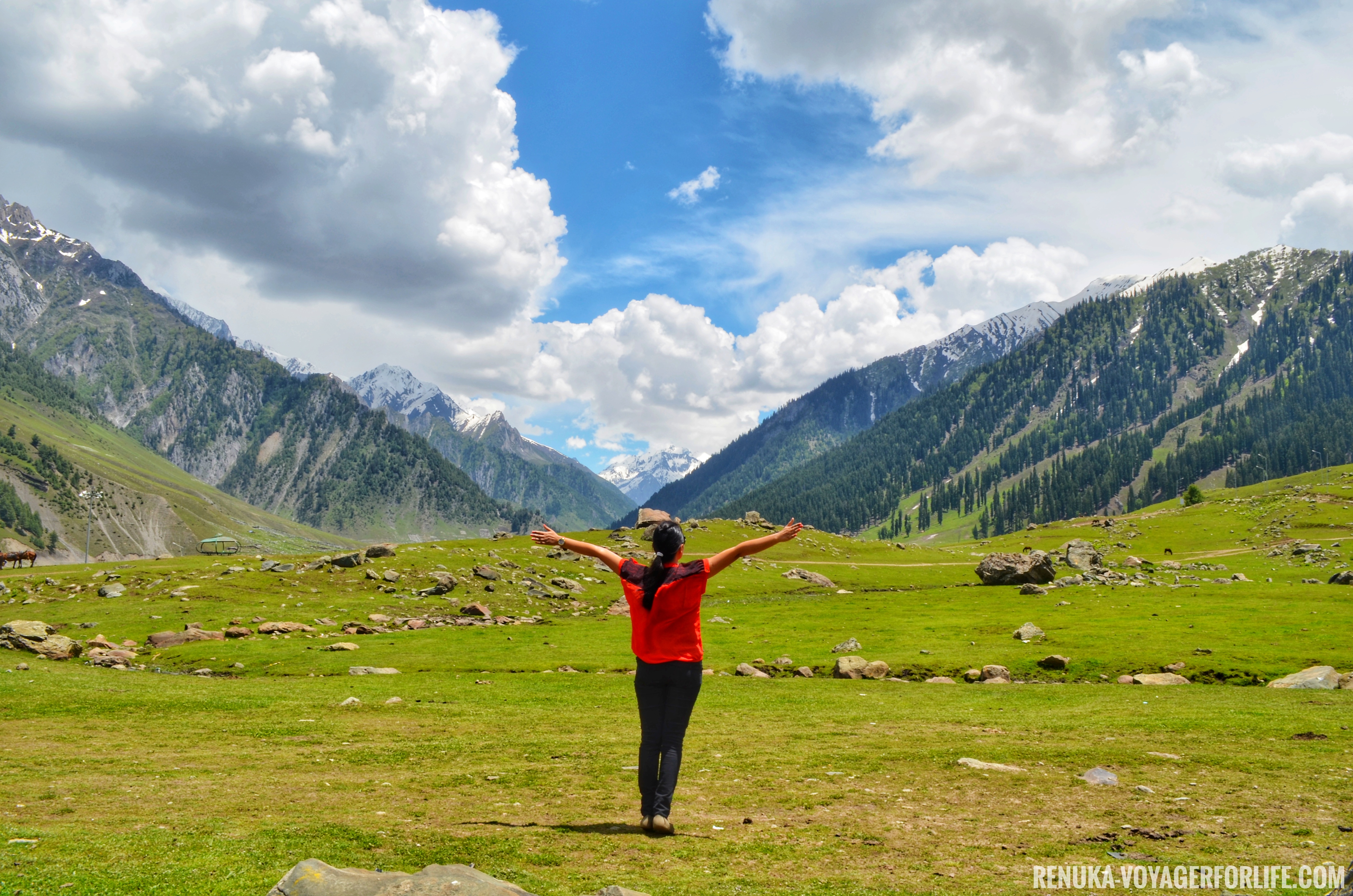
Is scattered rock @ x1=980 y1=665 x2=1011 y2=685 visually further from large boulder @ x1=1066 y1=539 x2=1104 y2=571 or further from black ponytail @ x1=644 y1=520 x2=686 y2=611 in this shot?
large boulder @ x1=1066 y1=539 x2=1104 y2=571

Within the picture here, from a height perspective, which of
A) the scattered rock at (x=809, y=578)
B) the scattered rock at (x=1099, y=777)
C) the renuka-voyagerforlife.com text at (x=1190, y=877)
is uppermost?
the renuka-voyagerforlife.com text at (x=1190, y=877)

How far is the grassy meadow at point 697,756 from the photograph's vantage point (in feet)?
30.5

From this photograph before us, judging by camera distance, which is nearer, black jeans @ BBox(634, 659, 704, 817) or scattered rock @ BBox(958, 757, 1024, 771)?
black jeans @ BBox(634, 659, 704, 817)

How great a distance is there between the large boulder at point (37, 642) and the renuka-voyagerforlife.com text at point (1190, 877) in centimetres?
4917

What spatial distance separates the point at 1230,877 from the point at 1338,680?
27.5 metres

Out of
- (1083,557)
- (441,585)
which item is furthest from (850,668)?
(1083,557)

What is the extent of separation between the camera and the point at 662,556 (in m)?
11.3

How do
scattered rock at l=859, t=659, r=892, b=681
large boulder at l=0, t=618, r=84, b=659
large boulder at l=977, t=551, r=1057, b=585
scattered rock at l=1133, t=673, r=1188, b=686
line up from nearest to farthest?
scattered rock at l=1133, t=673, r=1188, b=686
scattered rock at l=859, t=659, r=892, b=681
large boulder at l=0, t=618, r=84, b=659
large boulder at l=977, t=551, r=1057, b=585

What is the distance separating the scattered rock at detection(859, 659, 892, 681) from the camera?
119 ft

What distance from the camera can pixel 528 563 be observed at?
87.3 metres

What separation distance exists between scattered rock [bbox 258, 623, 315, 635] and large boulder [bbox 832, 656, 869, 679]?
3633cm

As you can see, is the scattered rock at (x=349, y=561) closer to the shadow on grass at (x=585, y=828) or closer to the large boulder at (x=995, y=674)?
the large boulder at (x=995, y=674)

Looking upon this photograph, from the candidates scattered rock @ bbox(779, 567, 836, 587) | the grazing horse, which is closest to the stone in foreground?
scattered rock @ bbox(779, 567, 836, 587)

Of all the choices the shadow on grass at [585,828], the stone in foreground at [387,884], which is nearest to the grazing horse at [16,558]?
the shadow on grass at [585,828]
